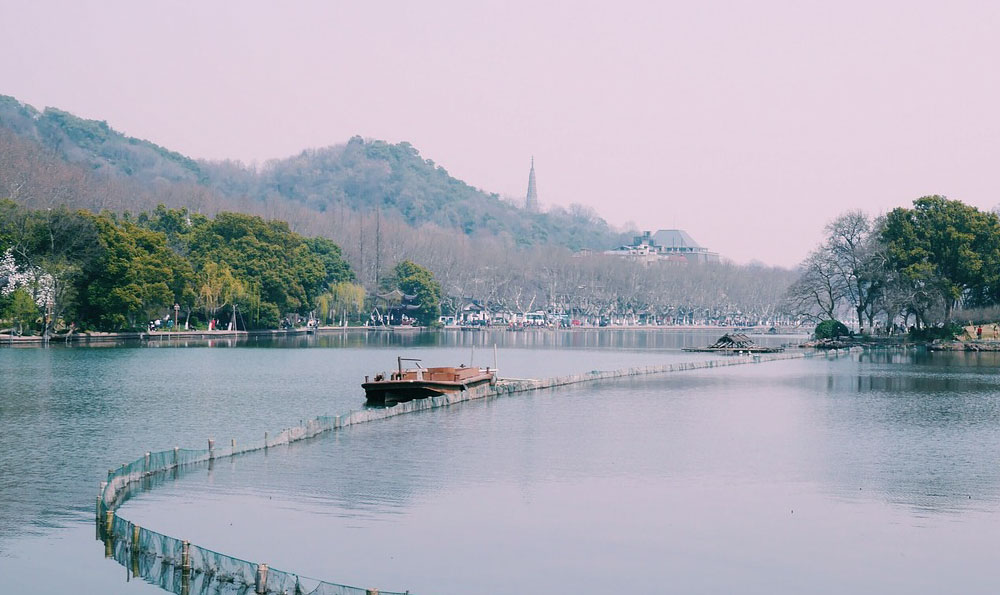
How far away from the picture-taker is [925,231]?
447 ft

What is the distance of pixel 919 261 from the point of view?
135250 millimetres

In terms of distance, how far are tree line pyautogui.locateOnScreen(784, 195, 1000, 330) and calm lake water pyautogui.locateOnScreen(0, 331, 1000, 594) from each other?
61514mm

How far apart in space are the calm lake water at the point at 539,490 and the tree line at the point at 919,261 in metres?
61.5

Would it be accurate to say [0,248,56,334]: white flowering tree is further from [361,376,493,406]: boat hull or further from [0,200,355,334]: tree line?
[361,376,493,406]: boat hull

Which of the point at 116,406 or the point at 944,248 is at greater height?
the point at 944,248

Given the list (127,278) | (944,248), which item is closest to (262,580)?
(127,278)

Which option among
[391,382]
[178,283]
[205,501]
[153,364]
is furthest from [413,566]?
[178,283]

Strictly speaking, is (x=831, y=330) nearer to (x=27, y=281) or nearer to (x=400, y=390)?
(x=400, y=390)

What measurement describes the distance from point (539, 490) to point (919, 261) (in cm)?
10801

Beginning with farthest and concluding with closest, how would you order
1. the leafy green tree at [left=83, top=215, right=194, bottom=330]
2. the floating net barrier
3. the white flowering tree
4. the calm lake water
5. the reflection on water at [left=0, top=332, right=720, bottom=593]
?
the leafy green tree at [left=83, top=215, right=194, bottom=330] < the white flowering tree < the reflection on water at [left=0, top=332, right=720, bottom=593] < the calm lake water < the floating net barrier

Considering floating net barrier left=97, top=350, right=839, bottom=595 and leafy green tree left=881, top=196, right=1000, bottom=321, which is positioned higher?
leafy green tree left=881, top=196, right=1000, bottom=321

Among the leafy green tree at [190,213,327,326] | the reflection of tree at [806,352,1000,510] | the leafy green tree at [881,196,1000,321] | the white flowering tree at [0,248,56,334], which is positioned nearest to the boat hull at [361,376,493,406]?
the reflection of tree at [806,352,1000,510]

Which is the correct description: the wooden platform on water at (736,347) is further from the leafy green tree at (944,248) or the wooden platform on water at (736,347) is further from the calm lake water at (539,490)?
the calm lake water at (539,490)

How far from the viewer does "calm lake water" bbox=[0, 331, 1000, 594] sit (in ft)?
94.5
